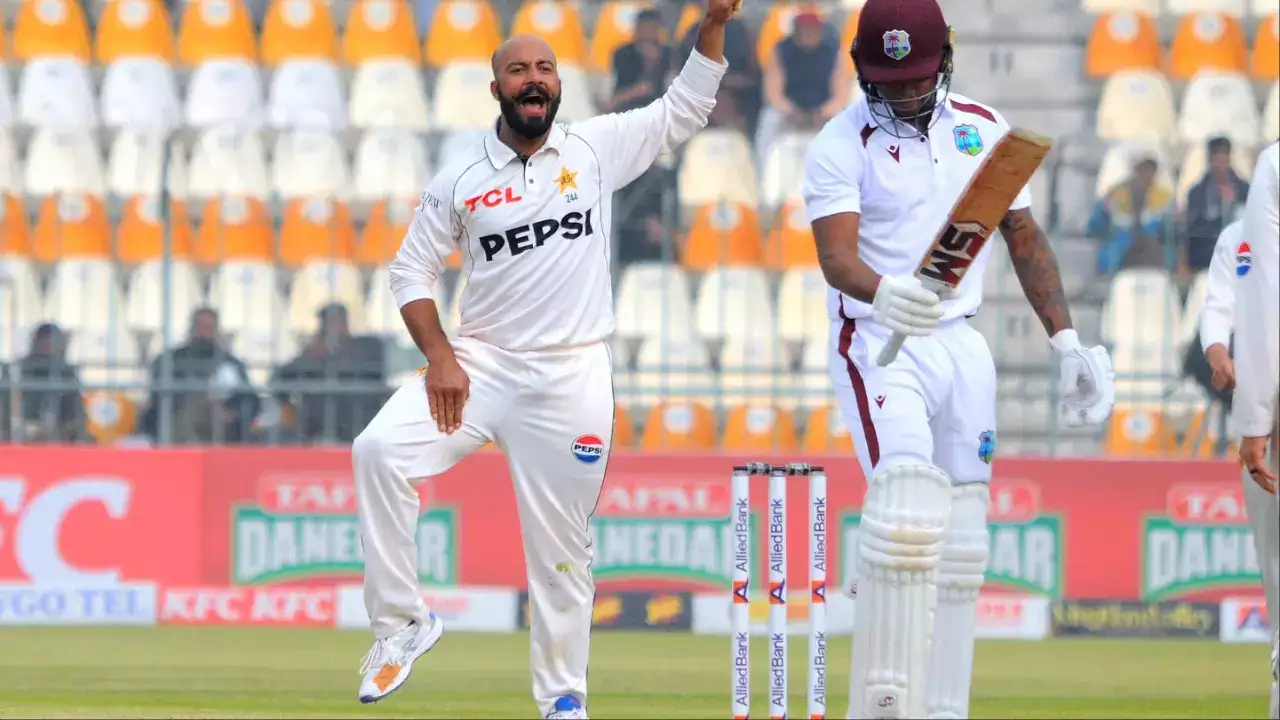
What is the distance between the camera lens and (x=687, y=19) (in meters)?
12.8

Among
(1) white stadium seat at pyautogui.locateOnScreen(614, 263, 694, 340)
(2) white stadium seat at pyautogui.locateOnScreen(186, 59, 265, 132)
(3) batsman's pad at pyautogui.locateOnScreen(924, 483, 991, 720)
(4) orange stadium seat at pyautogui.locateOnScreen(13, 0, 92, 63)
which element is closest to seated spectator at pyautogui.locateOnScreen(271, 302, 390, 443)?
(1) white stadium seat at pyautogui.locateOnScreen(614, 263, 694, 340)

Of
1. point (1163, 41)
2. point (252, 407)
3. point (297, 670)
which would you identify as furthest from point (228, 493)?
point (1163, 41)

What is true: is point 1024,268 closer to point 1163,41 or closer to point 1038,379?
point 1038,379

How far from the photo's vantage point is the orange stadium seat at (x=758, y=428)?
1077 centimetres

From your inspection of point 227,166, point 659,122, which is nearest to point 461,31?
point 227,166

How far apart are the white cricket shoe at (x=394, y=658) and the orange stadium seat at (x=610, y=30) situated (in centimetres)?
728

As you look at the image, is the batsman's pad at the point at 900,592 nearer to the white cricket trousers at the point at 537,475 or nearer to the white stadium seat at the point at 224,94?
the white cricket trousers at the point at 537,475

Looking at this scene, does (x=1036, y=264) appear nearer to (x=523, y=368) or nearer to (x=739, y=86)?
(x=523, y=368)

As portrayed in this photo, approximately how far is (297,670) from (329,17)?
6087 mm

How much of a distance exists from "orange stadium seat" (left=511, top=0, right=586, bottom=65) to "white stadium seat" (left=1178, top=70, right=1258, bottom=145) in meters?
3.85

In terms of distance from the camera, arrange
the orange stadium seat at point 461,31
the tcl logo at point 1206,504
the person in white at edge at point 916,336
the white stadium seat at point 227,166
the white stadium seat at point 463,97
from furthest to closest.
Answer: the orange stadium seat at point 461,31, the white stadium seat at point 463,97, the white stadium seat at point 227,166, the tcl logo at point 1206,504, the person in white at edge at point 916,336

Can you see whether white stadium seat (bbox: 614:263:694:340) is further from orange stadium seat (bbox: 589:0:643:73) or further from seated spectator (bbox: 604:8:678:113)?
orange stadium seat (bbox: 589:0:643:73)

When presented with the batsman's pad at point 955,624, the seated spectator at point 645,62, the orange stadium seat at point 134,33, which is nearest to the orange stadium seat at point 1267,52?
the seated spectator at point 645,62

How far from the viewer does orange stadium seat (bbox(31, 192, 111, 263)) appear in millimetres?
11750
